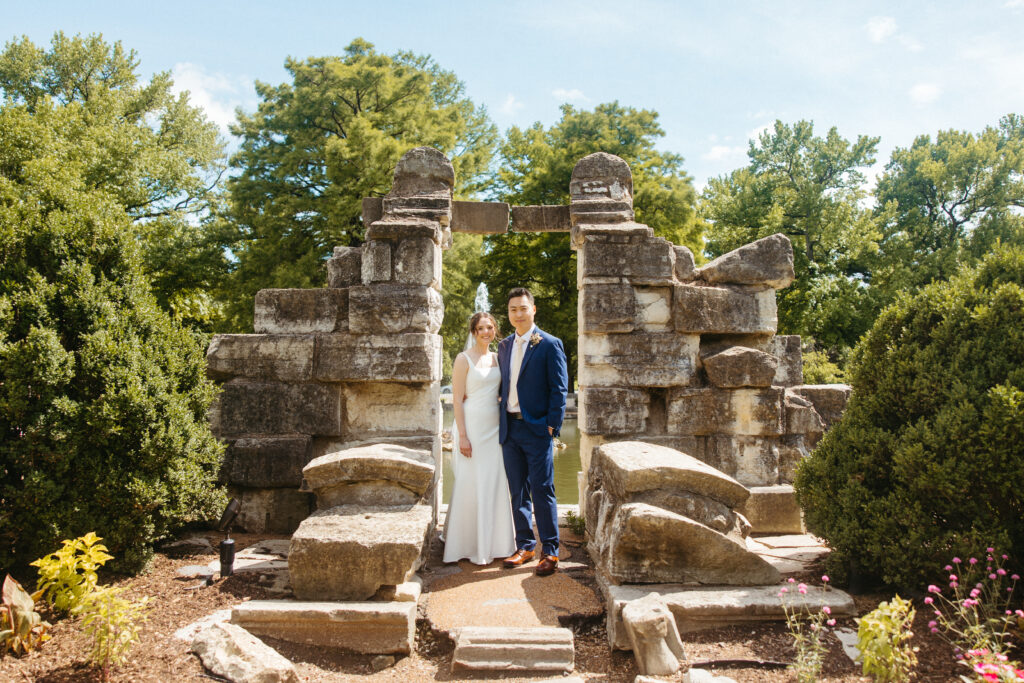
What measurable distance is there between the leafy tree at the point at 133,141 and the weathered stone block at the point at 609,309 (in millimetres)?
12214

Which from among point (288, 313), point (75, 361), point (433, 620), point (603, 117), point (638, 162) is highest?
point (603, 117)

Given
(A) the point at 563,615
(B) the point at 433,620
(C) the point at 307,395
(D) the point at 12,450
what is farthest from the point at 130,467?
(A) the point at 563,615

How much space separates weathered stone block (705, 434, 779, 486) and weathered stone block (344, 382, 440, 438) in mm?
2440

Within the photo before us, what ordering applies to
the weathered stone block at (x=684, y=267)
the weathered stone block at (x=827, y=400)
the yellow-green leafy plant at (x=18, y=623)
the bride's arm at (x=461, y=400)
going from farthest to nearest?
the weathered stone block at (x=827, y=400), the weathered stone block at (x=684, y=267), the bride's arm at (x=461, y=400), the yellow-green leafy plant at (x=18, y=623)

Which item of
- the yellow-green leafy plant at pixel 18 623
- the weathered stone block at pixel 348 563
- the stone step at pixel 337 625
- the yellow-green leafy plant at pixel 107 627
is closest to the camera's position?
the yellow-green leafy plant at pixel 107 627

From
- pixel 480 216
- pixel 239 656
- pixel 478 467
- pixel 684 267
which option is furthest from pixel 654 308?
pixel 239 656

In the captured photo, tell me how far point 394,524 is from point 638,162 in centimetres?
1822

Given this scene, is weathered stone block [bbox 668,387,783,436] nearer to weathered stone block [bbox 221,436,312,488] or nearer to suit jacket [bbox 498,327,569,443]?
suit jacket [bbox 498,327,569,443]

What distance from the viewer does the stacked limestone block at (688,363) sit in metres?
5.50

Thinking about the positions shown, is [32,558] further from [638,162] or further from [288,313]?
[638,162]

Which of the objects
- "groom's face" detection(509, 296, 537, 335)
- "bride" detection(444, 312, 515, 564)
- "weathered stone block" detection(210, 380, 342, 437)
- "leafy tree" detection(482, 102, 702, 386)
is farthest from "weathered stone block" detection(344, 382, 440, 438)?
"leafy tree" detection(482, 102, 702, 386)

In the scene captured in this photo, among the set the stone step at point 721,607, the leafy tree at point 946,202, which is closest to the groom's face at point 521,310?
the stone step at point 721,607

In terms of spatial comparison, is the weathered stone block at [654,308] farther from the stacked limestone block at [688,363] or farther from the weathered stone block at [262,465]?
the weathered stone block at [262,465]

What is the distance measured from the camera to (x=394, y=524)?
3957 mm
